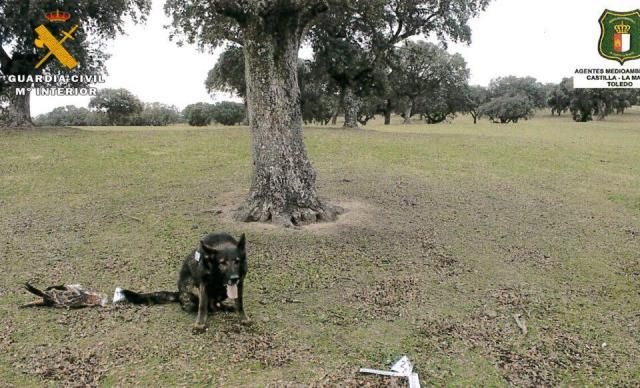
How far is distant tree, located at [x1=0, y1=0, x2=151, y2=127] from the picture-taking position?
19344 mm

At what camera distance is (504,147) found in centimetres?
2062

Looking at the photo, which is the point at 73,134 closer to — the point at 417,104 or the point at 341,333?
the point at 341,333

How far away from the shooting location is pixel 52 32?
20.9 meters

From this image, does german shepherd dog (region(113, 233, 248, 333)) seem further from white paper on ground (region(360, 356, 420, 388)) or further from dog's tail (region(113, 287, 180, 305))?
white paper on ground (region(360, 356, 420, 388))

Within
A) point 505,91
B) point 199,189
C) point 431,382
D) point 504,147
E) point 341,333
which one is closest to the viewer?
point 431,382

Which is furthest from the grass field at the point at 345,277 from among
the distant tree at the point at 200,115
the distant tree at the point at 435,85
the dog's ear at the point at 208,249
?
the distant tree at the point at 435,85

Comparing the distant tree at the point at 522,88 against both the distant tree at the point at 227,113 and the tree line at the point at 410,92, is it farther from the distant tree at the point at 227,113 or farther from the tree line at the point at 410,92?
the distant tree at the point at 227,113

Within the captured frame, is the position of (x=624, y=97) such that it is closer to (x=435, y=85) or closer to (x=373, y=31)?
(x=435, y=85)

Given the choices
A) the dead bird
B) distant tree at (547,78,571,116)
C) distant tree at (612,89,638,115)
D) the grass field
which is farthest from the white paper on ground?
distant tree at (547,78,571,116)

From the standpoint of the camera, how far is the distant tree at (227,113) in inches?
1779

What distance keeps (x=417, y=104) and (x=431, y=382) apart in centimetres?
6393

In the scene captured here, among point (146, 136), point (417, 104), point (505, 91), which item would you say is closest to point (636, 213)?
point (146, 136)

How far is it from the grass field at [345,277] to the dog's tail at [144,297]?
0.13m

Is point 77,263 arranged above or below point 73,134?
below
